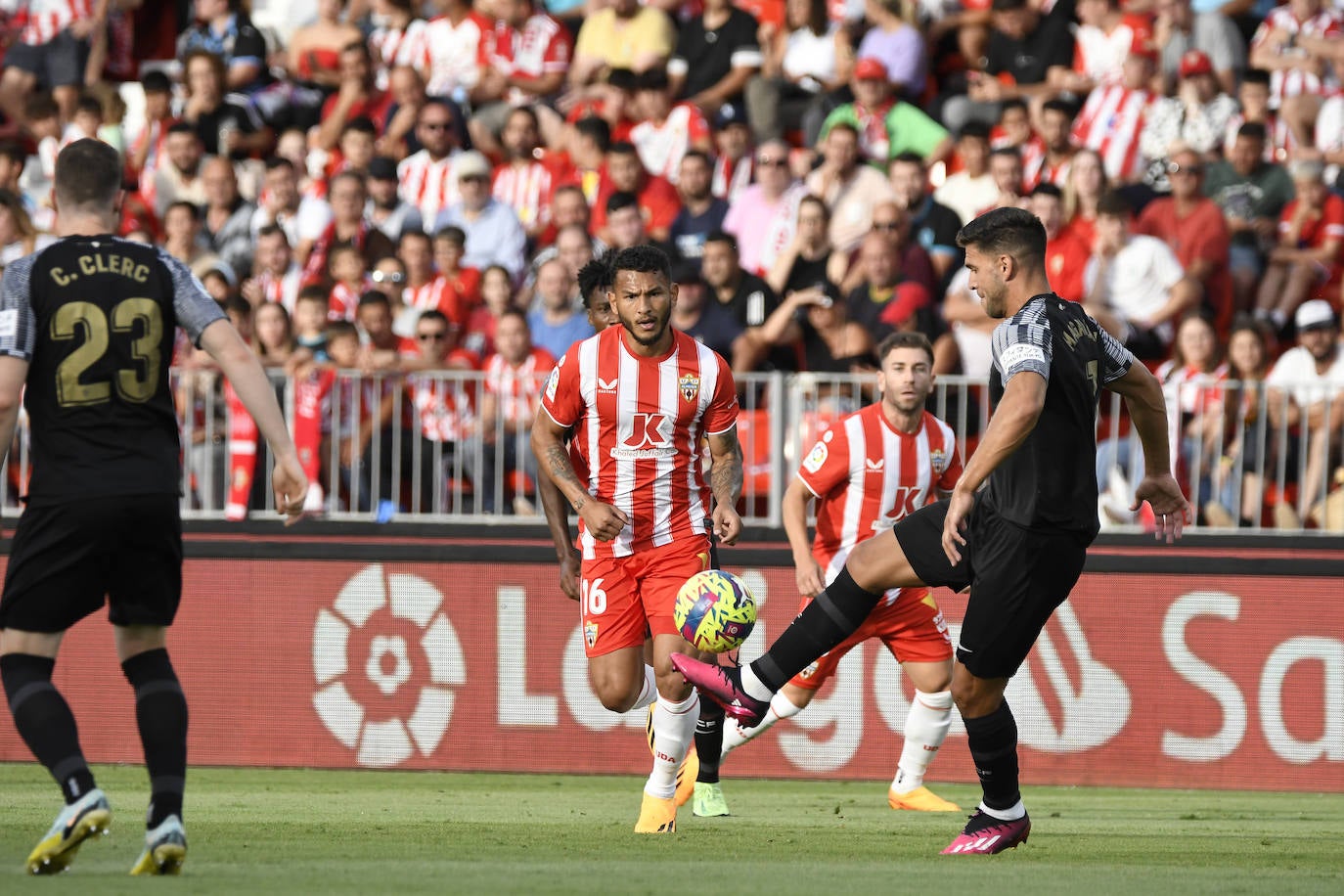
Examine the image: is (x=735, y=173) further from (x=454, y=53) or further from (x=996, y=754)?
(x=996, y=754)

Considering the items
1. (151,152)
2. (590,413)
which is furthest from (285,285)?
(590,413)

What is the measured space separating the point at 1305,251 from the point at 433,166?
23.6 feet

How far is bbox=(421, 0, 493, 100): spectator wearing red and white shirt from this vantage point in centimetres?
1759

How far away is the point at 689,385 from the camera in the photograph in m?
8.33

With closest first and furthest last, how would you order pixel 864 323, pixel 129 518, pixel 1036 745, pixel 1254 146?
pixel 129 518 → pixel 1036 745 → pixel 864 323 → pixel 1254 146

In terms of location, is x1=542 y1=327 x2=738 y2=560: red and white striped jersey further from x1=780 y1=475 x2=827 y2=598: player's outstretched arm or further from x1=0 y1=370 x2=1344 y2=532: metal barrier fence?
x1=0 y1=370 x2=1344 y2=532: metal barrier fence

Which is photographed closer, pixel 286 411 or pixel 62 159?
pixel 62 159

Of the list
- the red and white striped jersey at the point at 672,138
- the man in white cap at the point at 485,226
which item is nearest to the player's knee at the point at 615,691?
the man in white cap at the point at 485,226

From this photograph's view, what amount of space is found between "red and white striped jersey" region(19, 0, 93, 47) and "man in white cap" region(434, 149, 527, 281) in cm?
584

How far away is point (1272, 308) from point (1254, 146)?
1.34 m

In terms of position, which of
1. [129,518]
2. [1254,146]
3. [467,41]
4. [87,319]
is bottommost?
[129,518]

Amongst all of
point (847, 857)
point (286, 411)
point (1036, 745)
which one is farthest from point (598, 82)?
point (847, 857)

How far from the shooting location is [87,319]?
622 centimetres

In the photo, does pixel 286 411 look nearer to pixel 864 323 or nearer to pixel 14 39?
pixel 864 323
